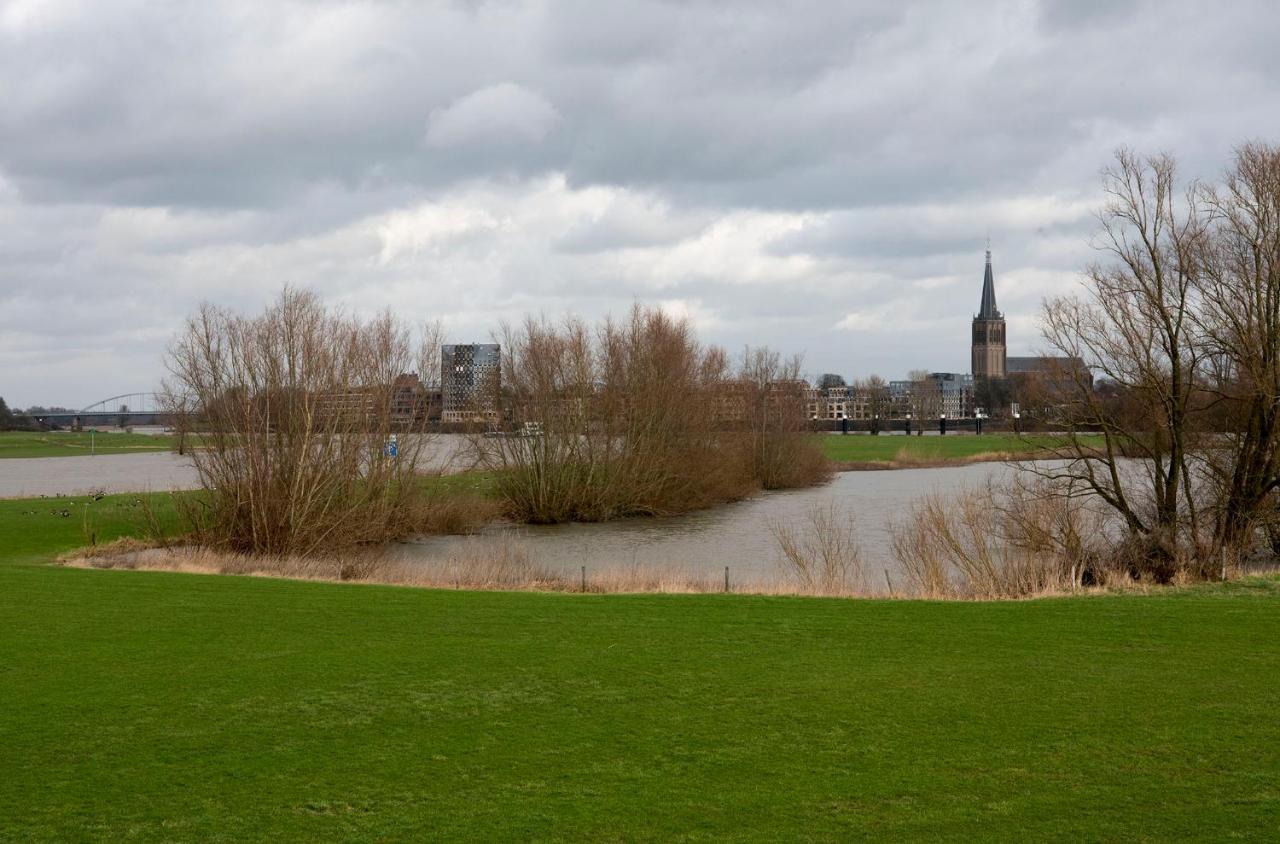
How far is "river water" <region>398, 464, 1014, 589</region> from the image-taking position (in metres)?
27.5

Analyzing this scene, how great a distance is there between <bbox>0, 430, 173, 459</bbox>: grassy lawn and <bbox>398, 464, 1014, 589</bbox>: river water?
65.5m

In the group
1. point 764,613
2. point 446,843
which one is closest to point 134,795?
point 446,843

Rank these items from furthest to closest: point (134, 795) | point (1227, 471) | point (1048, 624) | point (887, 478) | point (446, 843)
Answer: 1. point (887, 478)
2. point (1227, 471)
3. point (1048, 624)
4. point (134, 795)
5. point (446, 843)

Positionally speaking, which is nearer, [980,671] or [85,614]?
[980,671]

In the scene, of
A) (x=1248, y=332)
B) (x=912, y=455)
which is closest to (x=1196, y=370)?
(x=1248, y=332)

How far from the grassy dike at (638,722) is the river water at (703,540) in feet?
32.0

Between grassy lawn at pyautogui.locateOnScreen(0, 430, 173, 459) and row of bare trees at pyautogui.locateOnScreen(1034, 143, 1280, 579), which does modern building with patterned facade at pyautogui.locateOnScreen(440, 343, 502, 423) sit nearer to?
row of bare trees at pyautogui.locateOnScreen(1034, 143, 1280, 579)

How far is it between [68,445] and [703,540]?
104 m

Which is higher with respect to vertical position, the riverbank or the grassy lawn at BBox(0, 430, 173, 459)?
the grassy lawn at BBox(0, 430, 173, 459)

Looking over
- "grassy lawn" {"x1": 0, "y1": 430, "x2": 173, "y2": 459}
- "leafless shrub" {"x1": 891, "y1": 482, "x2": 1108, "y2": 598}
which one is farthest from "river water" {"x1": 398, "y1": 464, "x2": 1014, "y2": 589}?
"grassy lawn" {"x1": 0, "y1": 430, "x2": 173, "y2": 459}

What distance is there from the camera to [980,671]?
11469mm

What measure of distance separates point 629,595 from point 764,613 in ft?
10.7

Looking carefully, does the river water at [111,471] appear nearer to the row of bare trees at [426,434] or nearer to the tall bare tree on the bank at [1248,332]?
the row of bare trees at [426,434]

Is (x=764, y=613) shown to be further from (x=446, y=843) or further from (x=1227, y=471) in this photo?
(x=1227, y=471)
